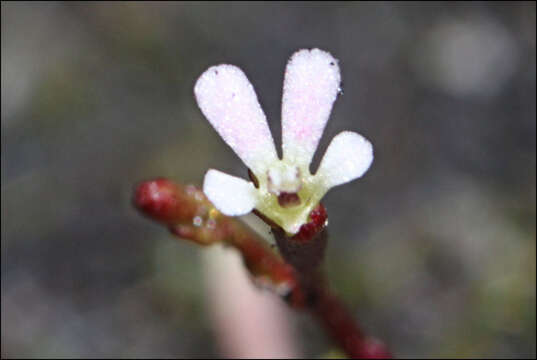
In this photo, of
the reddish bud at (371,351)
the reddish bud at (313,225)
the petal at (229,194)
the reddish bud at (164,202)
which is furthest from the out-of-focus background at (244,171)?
the petal at (229,194)

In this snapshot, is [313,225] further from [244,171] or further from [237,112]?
A: [244,171]

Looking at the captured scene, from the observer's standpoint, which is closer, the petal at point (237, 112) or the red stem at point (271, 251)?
the petal at point (237, 112)

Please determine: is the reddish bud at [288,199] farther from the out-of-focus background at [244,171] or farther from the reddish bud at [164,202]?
the out-of-focus background at [244,171]

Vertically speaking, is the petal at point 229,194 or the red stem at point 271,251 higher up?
the red stem at point 271,251

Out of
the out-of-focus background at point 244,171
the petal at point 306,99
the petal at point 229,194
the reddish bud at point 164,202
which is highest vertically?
the out-of-focus background at point 244,171

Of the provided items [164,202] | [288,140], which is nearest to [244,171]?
[164,202]

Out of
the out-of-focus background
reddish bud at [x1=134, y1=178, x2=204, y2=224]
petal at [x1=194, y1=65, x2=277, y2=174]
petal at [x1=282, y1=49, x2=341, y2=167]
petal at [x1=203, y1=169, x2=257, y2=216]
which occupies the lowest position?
petal at [x1=203, y1=169, x2=257, y2=216]

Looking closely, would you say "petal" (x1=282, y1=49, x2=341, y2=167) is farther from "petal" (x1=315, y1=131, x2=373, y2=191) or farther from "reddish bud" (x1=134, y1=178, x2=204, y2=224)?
"reddish bud" (x1=134, y1=178, x2=204, y2=224)

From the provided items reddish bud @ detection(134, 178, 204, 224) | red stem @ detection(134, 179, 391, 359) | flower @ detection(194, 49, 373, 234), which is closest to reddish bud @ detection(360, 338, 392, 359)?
red stem @ detection(134, 179, 391, 359)

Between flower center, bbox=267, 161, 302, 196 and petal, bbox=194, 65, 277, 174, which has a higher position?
petal, bbox=194, 65, 277, 174
